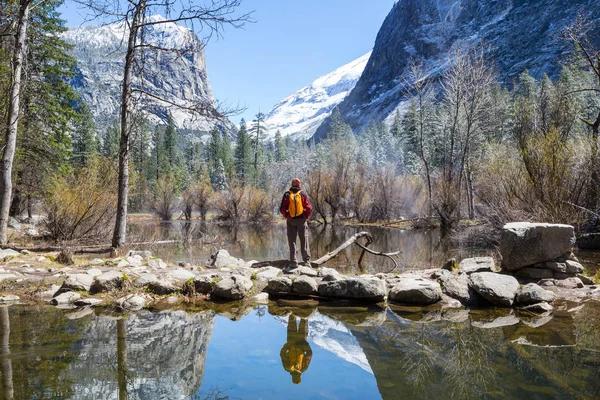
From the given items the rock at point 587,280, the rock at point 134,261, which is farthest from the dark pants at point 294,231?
the rock at point 587,280

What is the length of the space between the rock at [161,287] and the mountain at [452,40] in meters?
73.9

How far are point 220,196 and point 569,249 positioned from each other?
32.3 m

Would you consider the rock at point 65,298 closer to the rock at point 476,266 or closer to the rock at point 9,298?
the rock at point 9,298

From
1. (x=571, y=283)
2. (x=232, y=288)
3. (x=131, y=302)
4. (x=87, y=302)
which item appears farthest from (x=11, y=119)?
(x=571, y=283)

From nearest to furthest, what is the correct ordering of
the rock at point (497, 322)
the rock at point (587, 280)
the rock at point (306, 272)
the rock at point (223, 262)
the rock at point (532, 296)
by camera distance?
the rock at point (497, 322)
the rock at point (532, 296)
the rock at point (587, 280)
the rock at point (306, 272)
the rock at point (223, 262)

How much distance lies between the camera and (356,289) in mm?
6492

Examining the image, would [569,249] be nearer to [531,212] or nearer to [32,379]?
[531,212]

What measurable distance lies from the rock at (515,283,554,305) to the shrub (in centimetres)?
1101

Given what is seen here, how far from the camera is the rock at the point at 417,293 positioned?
6363 mm

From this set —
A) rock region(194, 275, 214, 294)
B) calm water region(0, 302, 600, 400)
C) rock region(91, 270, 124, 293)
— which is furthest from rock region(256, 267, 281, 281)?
rock region(91, 270, 124, 293)

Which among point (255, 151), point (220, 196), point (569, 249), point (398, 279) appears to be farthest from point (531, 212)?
point (255, 151)

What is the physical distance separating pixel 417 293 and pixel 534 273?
2.72 m

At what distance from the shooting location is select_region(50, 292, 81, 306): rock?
5887 millimetres

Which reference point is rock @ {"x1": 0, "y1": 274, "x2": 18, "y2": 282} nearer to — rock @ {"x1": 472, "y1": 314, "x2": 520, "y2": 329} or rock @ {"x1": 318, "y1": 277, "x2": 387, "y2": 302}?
rock @ {"x1": 318, "y1": 277, "x2": 387, "y2": 302}
